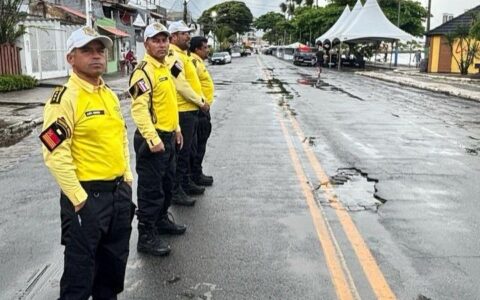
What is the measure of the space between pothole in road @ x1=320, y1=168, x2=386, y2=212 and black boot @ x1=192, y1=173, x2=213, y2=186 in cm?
A: 161

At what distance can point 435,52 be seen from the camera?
40.9 meters

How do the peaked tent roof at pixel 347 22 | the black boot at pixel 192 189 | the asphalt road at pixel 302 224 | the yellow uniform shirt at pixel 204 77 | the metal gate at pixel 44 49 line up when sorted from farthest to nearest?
the peaked tent roof at pixel 347 22
the metal gate at pixel 44 49
the black boot at pixel 192 189
the yellow uniform shirt at pixel 204 77
the asphalt road at pixel 302 224

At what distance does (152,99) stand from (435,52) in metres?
39.6

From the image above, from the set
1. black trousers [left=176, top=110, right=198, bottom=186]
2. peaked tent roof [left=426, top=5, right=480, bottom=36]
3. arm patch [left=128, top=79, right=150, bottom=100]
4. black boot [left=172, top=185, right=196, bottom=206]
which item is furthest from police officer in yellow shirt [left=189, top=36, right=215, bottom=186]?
A: peaked tent roof [left=426, top=5, right=480, bottom=36]

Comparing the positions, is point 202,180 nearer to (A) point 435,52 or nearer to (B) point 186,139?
(B) point 186,139

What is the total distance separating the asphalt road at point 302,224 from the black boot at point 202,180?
17cm

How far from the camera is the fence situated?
21906mm

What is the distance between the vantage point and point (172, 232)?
17.7ft

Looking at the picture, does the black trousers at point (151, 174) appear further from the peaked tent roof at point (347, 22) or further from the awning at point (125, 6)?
the peaked tent roof at point (347, 22)

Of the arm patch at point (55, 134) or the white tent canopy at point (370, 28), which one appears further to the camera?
the white tent canopy at point (370, 28)

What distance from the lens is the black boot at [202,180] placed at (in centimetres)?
720

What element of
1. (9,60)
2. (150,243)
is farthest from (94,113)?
(9,60)

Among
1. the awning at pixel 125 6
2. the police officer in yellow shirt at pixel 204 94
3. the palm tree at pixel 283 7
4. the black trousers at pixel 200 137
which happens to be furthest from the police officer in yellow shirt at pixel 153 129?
the palm tree at pixel 283 7

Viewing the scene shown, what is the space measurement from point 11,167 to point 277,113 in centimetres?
800
